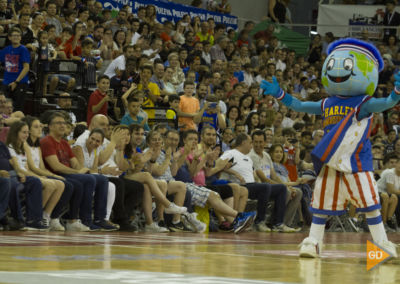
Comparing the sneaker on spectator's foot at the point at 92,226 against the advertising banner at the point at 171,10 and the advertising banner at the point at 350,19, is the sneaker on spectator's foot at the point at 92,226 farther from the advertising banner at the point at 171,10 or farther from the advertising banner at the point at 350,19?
the advertising banner at the point at 350,19

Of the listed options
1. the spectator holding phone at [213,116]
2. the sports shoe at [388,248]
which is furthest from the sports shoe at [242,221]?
the sports shoe at [388,248]

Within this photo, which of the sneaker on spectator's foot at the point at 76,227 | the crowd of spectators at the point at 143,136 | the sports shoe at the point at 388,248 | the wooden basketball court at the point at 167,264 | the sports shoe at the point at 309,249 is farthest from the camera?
the crowd of spectators at the point at 143,136

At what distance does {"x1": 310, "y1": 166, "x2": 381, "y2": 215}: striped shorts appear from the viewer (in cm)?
584

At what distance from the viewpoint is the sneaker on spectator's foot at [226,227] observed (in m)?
10.2

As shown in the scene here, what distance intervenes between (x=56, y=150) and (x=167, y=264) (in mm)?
4441

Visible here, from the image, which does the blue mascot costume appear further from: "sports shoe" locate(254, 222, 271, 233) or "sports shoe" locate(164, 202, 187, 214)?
"sports shoe" locate(254, 222, 271, 233)

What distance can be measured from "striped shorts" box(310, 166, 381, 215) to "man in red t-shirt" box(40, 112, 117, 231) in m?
3.37

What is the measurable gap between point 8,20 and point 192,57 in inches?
179

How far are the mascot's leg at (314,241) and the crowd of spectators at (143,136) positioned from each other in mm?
3311

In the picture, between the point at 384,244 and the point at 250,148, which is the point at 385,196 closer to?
the point at 250,148

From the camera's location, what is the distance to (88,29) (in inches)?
540

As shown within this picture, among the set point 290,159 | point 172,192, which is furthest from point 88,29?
point 172,192

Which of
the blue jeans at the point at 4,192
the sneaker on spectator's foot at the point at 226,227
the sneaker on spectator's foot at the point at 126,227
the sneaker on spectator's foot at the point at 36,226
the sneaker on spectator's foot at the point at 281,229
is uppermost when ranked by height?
the blue jeans at the point at 4,192

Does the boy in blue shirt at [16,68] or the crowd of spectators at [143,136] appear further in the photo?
the boy in blue shirt at [16,68]
